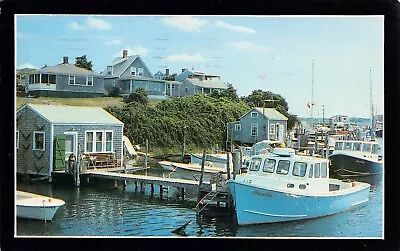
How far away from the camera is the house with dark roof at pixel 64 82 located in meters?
5.47

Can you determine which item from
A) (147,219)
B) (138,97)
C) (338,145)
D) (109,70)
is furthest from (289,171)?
(109,70)

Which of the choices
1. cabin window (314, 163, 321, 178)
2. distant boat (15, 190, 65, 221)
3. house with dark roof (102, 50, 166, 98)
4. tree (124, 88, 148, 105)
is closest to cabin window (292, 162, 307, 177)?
cabin window (314, 163, 321, 178)

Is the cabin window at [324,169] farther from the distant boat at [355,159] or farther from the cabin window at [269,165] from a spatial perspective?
the cabin window at [269,165]

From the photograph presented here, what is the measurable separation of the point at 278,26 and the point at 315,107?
0.77 metres

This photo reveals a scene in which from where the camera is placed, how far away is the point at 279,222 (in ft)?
18.1

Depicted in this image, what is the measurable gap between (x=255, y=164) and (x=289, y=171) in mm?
314

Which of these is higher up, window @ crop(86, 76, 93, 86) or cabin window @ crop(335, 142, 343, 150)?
window @ crop(86, 76, 93, 86)

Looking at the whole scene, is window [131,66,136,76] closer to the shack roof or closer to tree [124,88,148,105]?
tree [124,88,148,105]

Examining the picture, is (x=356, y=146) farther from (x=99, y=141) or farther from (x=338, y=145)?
(x=99, y=141)

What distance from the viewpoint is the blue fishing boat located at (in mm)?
5570

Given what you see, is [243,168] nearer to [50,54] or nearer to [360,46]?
[360,46]

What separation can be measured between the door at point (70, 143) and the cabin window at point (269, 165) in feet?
5.53

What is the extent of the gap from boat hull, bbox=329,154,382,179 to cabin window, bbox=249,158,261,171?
634 millimetres
